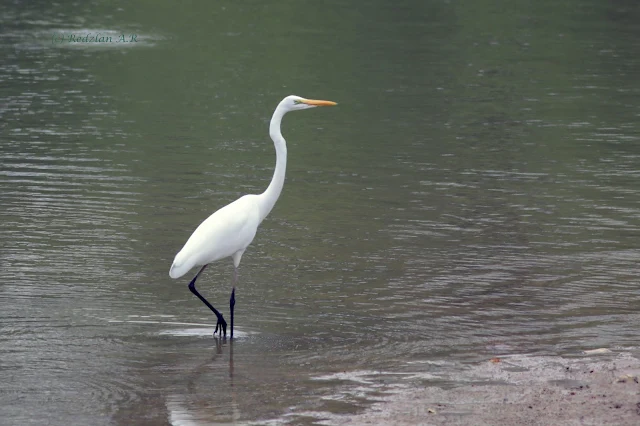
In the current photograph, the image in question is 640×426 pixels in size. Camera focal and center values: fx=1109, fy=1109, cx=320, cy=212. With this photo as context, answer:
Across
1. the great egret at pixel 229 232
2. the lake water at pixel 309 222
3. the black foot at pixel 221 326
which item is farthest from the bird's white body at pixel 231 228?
the lake water at pixel 309 222

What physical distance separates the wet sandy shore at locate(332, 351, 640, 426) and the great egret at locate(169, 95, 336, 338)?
2327 mm

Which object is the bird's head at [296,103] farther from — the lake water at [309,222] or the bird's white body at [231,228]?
the lake water at [309,222]

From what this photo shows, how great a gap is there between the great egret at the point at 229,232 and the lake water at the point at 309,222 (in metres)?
0.60

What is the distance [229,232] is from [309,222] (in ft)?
13.6

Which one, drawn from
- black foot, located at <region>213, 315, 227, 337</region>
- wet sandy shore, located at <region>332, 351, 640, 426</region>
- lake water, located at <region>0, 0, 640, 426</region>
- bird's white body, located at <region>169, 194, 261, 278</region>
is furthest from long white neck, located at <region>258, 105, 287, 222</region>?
wet sandy shore, located at <region>332, 351, 640, 426</region>

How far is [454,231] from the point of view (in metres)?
13.0

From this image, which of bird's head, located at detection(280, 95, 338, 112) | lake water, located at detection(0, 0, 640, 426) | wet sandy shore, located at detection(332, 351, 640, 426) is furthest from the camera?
bird's head, located at detection(280, 95, 338, 112)

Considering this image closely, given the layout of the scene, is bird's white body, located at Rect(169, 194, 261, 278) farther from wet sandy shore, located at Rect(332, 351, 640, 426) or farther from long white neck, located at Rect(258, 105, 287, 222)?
wet sandy shore, located at Rect(332, 351, 640, 426)

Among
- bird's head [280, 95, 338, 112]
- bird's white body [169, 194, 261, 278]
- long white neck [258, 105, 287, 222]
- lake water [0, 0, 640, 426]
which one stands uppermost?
bird's head [280, 95, 338, 112]

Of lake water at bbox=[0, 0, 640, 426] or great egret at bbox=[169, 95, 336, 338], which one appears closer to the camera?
lake water at bbox=[0, 0, 640, 426]

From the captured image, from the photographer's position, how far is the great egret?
9230 millimetres

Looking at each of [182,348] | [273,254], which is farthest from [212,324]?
[273,254]

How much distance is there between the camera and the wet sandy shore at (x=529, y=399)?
22.8 ft

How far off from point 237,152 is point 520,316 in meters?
8.75
